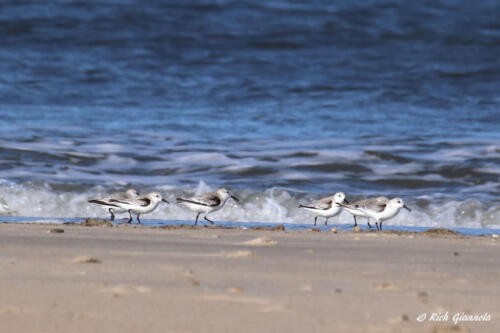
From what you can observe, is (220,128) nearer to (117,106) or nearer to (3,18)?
(117,106)

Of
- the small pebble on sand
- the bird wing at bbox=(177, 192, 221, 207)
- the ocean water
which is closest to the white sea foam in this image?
the ocean water

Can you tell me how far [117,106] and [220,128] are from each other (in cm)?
287

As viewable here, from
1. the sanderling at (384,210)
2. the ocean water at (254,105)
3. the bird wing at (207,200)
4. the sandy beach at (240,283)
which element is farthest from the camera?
the ocean water at (254,105)

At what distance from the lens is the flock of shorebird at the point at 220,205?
8.26 m

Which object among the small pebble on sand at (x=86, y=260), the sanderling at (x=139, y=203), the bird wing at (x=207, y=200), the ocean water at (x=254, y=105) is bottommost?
the small pebble on sand at (x=86, y=260)

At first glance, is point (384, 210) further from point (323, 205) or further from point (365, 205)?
point (323, 205)

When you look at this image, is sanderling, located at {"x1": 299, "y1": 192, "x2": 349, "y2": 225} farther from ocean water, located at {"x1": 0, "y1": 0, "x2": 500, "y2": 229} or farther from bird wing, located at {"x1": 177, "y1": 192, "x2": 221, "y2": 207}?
bird wing, located at {"x1": 177, "y1": 192, "x2": 221, "y2": 207}

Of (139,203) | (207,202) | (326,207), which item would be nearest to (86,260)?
(139,203)

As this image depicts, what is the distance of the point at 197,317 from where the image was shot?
11.4ft

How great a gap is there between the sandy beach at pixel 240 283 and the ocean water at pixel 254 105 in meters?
3.05

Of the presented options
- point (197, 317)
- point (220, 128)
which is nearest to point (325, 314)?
point (197, 317)

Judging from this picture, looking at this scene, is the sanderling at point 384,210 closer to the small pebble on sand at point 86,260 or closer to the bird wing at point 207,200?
the bird wing at point 207,200

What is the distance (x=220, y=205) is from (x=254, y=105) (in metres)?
7.87

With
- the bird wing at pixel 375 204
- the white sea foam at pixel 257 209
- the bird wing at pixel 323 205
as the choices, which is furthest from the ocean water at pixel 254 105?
the bird wing at pixel 375 204
